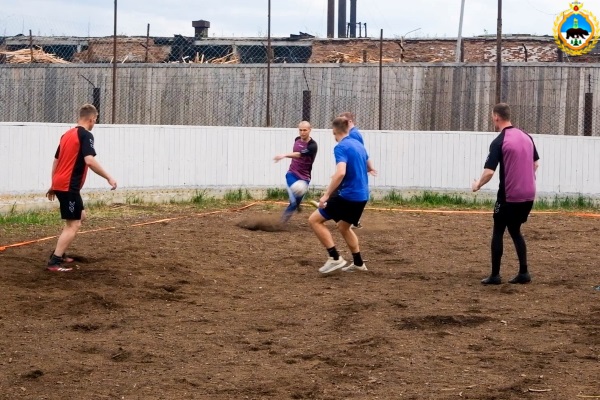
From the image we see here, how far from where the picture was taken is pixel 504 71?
72.1ft

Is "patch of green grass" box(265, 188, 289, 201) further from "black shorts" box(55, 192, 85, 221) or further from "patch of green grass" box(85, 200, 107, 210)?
"black shorts" box(55, 192, 85, 221)

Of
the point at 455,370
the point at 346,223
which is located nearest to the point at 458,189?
the point at 346,223

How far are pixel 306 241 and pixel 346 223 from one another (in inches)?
114

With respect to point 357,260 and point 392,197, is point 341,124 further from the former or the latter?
point 392,197

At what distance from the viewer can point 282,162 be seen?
65.3 ft

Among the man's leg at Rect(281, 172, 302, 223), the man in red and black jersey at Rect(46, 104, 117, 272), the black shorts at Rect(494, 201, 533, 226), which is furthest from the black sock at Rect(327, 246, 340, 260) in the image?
the man's leg at Rect(281, 172, 302, 223)

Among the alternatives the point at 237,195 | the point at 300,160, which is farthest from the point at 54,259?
the point at 237,195

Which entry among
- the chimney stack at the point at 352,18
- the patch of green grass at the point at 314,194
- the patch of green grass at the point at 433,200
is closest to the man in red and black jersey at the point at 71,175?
the patch of green grass at the point at 314,194

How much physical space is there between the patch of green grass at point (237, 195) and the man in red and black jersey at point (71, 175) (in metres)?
8.39

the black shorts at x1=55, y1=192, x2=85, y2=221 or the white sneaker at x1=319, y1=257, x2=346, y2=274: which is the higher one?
the black shorts at x1=55, y1=192, x2=85, y2=221

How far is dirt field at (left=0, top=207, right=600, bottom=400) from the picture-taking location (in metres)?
6.71

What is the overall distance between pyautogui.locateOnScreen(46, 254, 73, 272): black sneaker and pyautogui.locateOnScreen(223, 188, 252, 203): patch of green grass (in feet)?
27.9

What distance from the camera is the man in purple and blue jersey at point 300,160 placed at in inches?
597

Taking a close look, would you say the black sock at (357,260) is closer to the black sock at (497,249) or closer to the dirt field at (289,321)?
the dirt field at (289,321)
